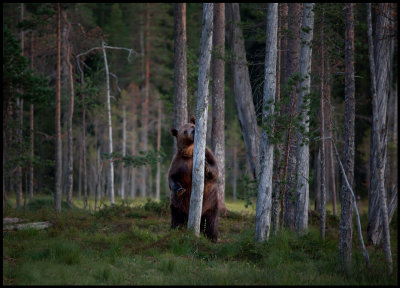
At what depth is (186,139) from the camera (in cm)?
1040

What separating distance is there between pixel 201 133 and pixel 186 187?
1832mm

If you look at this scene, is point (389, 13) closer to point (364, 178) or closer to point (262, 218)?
point (262, 218)

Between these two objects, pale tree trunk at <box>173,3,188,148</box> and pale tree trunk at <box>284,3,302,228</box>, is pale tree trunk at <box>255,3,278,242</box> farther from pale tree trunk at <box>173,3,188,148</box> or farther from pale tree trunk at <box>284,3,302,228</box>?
pale tree trunk at <box>173,3,188,148</box>

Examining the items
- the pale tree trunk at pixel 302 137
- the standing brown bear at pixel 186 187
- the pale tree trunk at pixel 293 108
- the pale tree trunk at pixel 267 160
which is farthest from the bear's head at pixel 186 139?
the pale tree trunk at pixel 302 137

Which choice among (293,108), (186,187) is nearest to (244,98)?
(293,108)

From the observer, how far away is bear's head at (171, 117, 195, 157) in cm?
1031

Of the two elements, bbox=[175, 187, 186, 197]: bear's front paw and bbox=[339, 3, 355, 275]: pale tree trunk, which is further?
bbox=[175, 187, 186, 197]: bear's front paw

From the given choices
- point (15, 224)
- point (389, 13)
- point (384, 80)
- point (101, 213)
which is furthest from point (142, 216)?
point (389, 13)

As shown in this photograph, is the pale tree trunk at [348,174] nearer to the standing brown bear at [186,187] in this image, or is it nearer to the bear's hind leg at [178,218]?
the standing brown bear at [186,187]

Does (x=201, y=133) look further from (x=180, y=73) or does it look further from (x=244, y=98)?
(x=244, y=98)

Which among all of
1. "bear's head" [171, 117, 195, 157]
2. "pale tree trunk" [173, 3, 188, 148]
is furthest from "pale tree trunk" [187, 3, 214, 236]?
"pale tree trunk" [173, 3, 188, 148]

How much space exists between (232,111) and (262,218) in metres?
31.4

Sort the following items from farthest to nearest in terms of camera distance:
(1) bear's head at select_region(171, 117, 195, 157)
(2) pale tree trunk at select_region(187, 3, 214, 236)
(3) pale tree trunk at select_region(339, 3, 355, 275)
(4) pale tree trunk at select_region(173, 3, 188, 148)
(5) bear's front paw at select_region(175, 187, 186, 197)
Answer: (4) pale tree trunk at select_region(173, 3, 188, 148) → (1) bear's head at select_region(171, 117, 195, 157) → (5) bear's front paw at select_region(175, 187, 186, 197) → (2) pale tree trunk at select_region(187, 3, 214, 236) → (3) pale tree trunk at select_region(339, 3, 355, 275)

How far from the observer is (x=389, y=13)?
30.2 ft
